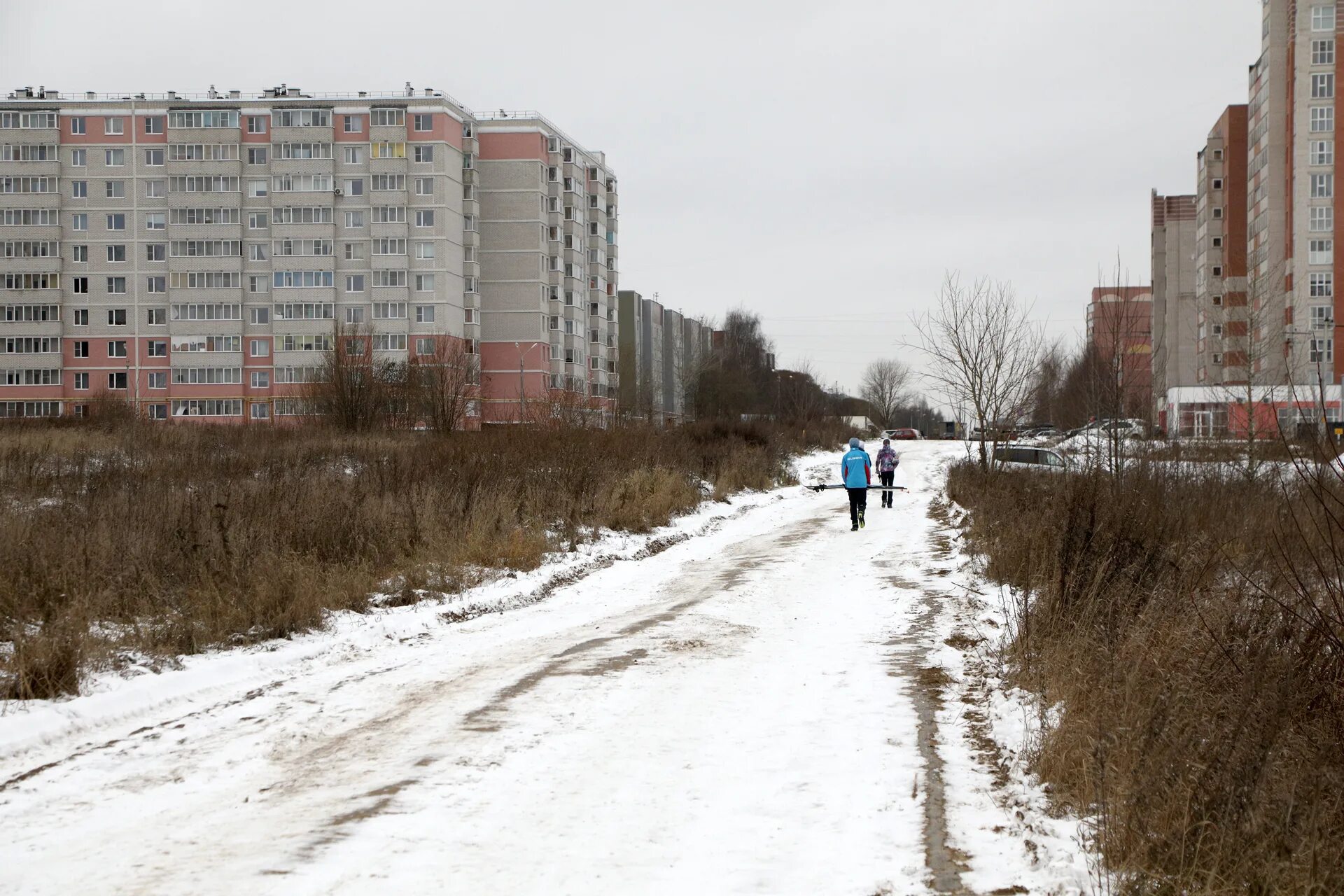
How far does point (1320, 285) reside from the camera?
78438mm

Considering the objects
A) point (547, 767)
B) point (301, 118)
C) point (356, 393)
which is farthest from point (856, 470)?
point (301, 118)

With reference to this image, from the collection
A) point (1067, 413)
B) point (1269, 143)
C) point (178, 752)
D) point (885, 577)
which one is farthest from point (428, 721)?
point (1269, 143)

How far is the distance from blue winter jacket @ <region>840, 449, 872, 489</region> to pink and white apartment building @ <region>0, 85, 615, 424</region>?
6007 centimetres

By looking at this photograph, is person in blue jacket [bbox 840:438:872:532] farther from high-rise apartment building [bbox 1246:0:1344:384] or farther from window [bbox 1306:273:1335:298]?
window [bbox 1306:273:1335:298]

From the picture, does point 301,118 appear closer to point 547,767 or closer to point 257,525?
point 257,525

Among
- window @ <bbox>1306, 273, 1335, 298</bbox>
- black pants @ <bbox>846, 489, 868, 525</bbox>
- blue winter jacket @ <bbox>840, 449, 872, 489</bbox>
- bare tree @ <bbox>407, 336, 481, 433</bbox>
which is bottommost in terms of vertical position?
black pants @ <bbox>846, 489, 868, 525</bbox>

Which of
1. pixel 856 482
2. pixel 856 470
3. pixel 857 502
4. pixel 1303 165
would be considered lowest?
pixel 857 502

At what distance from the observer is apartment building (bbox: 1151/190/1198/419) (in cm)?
10506

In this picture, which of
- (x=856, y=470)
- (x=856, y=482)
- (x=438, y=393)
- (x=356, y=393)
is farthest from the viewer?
(x=356, y=393)

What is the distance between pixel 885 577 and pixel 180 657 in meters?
8.81

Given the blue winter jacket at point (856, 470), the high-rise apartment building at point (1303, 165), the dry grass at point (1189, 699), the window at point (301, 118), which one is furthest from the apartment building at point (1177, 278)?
the dry grass at point (1189, 699)

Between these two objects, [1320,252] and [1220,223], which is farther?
[1220,223]

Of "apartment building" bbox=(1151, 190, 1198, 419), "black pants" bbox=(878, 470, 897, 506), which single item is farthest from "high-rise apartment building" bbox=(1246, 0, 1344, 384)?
"black pants" bbox=(878, 470, 897, 506)

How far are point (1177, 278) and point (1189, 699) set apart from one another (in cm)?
11805
